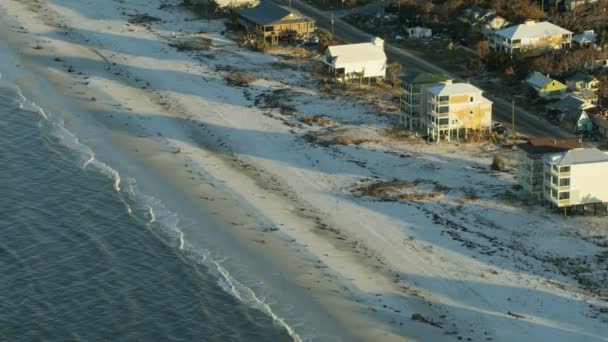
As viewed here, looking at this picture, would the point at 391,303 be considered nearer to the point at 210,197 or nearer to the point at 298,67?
the point at 210,197

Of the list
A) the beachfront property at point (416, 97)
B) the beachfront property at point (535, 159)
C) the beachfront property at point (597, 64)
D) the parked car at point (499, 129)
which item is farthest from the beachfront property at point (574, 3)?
the beachfront property at point (535, 159)

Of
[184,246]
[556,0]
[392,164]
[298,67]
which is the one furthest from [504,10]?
[184,246]

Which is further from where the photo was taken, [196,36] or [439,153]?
[196,36]

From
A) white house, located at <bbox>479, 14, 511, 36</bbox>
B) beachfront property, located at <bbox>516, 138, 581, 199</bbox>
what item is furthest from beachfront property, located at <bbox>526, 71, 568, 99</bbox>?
beachfront property, located at <bbox>516, 138, 581, 199</bbox>

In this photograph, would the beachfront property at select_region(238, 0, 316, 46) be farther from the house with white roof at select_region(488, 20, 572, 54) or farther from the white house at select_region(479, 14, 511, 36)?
the house with white roof at select_region(488, 20, 572, 54)

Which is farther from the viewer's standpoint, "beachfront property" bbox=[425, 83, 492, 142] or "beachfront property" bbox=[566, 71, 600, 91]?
"beachfront property" bbox=[566, 71, 600, 91]

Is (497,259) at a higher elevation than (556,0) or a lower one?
lower

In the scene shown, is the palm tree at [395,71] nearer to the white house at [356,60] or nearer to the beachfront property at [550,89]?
the white house at [356,60]
